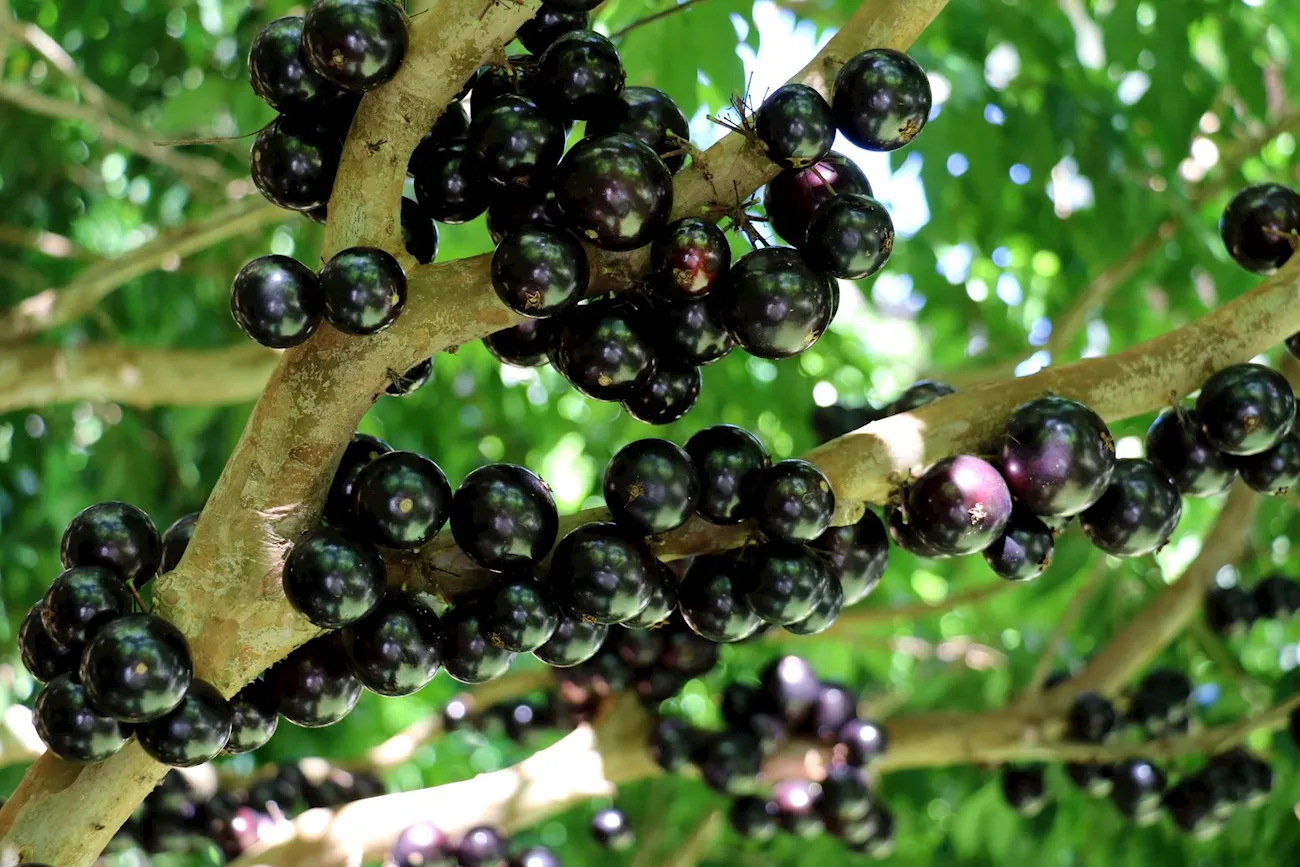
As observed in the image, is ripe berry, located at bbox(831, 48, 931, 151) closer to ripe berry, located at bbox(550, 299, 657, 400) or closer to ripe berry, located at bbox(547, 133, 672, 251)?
ripe berry, located at bbox(547, 133, 672, 251)

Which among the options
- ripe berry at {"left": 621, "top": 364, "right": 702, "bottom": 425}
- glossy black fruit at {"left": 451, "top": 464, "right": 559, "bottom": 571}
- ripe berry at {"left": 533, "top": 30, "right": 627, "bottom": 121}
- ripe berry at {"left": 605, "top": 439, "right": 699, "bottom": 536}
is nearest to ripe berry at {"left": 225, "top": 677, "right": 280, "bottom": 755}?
glossy black fruit at {"left": 451, "top": 464, "right": 559, "bottom": 571}

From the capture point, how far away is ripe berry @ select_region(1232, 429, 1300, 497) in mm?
2160

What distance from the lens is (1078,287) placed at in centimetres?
424

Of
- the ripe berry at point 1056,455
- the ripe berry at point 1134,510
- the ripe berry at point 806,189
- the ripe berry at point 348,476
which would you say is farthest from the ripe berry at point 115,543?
the ripe berry at point 1134,510

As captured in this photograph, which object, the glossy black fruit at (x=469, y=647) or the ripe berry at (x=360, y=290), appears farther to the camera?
the glossy black fruit at (x=469, y=647)

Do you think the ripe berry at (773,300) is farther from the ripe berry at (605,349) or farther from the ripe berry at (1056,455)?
the ripe berry at (1056,455)

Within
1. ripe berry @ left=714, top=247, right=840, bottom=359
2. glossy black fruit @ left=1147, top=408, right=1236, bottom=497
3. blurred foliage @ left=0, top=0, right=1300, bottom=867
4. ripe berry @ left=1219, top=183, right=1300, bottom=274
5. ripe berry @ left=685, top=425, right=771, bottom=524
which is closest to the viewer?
ripe berry @ left=714, top=247, right=840, bottom=359

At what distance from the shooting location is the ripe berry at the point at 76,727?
66.4 inches

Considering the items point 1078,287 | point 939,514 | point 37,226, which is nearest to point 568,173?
point 939,514

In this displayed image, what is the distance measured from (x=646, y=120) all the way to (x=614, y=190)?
0.26 meters

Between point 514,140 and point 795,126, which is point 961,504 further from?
point 514,140

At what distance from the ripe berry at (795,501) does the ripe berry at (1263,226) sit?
1071mm

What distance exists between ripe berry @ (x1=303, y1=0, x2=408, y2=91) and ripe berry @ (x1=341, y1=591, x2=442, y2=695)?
768 mm

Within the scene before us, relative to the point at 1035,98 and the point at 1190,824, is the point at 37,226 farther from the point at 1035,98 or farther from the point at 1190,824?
the point at 1190,824
